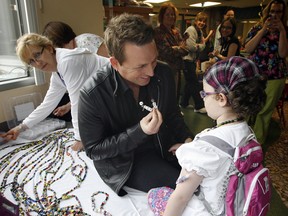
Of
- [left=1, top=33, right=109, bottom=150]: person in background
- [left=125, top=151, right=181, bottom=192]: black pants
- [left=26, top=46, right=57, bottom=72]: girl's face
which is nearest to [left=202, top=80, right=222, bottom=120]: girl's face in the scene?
[left=125, top=151, right=181, bottom=192]: black pants

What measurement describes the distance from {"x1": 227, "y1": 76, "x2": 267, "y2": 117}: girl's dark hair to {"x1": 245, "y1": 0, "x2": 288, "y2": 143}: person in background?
1301mm

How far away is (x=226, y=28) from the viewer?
2.57m

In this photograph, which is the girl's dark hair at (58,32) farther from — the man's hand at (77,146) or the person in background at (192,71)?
the person in background at (192,71)

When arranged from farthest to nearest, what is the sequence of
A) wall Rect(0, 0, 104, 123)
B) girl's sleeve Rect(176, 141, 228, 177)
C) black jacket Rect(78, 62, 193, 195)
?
wall Rect(0, 0, 104, 123) → black jacket Rect(78, 62, 193, 195) → girl's sleeve Rect(176, 141, 228, 177)

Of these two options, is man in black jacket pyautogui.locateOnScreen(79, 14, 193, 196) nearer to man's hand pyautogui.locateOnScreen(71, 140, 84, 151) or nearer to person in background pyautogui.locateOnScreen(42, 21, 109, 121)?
man's hand pyautogui.locateOnScreen(71, 140, 84, 151)

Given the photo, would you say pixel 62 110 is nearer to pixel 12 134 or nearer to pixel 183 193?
pixel 12 134

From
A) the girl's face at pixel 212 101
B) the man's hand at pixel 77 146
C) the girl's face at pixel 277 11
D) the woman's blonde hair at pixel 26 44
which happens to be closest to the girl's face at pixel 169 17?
the girl's face at pixel 277 11

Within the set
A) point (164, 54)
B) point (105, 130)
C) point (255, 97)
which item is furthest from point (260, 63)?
point (105, 130)

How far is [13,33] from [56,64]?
80cm

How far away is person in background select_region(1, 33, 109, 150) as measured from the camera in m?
1.45

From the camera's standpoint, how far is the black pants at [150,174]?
1.14 metres

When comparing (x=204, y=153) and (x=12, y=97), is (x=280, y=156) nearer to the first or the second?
(x=204, y=153)

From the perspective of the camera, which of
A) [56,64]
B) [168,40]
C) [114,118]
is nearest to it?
[114,118]

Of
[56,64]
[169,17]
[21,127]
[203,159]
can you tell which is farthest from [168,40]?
[203,159]
